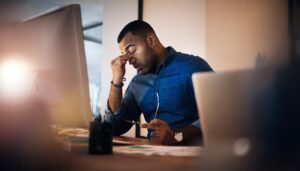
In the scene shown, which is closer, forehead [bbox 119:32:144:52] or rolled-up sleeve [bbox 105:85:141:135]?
rolled-up sleeve [bbox 105:85:141:135]

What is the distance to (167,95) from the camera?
204cm

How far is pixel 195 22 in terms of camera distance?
269cm

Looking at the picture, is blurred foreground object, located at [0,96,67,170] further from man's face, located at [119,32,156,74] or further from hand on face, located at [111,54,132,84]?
man's face, located at [119,32,156,74]

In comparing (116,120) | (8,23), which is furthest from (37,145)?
(116,120)

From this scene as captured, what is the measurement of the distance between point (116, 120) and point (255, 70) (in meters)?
1.57

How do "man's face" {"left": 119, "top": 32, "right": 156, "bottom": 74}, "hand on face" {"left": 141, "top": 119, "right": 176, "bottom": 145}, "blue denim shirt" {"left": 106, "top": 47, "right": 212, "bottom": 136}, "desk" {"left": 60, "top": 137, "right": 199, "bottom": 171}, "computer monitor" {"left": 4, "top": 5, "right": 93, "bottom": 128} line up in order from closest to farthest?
1. "desk" {"left": 60, "top": 137, "right": 199, "bottom": 171}
2. "computer monitor" {"left": 4, "top": 5, "right": 93, "bottom": 128}
3. "hand on face" {"left": 141, "top": 119, "right": 176, "bottom": 145}
4. "blue denim shirt" {"left": 106, "top": 47, "right": 212, "bottom": 136}
5. "man's face" {"left": 119, "top": 32, "right": 156, "bottom": 74}

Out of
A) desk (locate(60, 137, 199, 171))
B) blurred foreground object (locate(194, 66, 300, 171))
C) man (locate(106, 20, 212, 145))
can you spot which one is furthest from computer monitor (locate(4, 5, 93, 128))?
man (locate(106, 20, 212, 145))

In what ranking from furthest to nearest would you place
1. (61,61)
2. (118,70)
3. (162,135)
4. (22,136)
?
(118,70) < (162,135) < (61,61) < (22,136)

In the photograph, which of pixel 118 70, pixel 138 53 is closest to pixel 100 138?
pixel 118 70

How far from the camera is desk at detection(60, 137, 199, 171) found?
2.19ft

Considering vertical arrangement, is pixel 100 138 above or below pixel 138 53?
below

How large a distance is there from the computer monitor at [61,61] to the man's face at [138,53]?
1.32 metres

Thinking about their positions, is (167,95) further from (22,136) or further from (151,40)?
(22,136)

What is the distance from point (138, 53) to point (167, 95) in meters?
0.42
